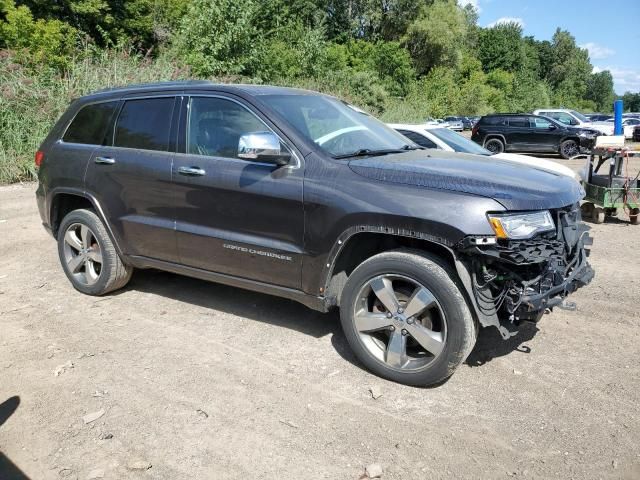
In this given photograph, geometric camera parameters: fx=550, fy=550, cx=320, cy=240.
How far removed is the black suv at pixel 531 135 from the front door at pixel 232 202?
57.4 feet

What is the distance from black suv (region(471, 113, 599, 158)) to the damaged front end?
697 inches

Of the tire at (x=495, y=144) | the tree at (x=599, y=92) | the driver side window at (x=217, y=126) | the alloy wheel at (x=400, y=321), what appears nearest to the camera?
the alloy wheel at (x=400, y=321)

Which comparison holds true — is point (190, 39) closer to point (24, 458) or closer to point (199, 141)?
point (199, 141)

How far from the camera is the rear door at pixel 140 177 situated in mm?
4469

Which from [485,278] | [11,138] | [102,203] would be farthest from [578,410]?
[11,138]

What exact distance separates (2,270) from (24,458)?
386cm

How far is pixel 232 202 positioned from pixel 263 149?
54 cm

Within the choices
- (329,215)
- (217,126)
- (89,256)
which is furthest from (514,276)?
(89,256)

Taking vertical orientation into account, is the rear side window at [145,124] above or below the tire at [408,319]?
above

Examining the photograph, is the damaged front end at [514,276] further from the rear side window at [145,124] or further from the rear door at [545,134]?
the rear door at [545,134]

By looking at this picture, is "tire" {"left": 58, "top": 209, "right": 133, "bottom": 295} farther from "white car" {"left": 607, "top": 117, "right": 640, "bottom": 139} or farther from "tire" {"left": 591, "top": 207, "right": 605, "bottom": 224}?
"white car" {"left": 607, "top": 117, "right": 640, "bottom": 139}

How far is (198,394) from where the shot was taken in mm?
3518

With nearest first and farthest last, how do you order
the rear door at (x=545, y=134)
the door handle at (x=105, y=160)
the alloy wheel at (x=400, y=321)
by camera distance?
the alloy wheel at (x=400, y=321) → the door handle at (x=105, y=160) → the rear door at (x=545, y=134)

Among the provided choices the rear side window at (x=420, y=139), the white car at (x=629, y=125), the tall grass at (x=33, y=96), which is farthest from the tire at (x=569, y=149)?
the tall grass at (x=33, y=96)
